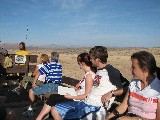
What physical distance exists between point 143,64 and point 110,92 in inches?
33.0

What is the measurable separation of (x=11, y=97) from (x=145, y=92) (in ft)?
15.3

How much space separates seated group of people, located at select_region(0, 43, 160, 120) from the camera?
3.14 meters

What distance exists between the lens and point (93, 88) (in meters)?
4.07

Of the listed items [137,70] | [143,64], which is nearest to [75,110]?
[137,70]

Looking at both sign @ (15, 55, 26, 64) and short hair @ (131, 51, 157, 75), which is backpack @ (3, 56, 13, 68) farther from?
short hair @ (131, 51, 157, 75)

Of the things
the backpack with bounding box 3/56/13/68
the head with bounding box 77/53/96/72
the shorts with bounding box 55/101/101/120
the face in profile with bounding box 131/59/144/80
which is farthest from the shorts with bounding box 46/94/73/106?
the backpack with bounding box 3/56/13/68

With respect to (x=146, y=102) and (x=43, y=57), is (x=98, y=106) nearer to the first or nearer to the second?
(x=146, y=102)

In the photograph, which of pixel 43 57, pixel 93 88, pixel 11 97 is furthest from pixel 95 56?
pixel 11 97

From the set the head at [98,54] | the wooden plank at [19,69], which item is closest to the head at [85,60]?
the head at [98,54]

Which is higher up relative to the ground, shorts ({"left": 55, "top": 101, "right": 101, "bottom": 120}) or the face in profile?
the face in profile

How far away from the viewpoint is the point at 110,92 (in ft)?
12.4

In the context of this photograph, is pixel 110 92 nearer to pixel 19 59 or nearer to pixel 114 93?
pixel 114 93

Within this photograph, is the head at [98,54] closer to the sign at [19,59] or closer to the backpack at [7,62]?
the backpack at [7,62]

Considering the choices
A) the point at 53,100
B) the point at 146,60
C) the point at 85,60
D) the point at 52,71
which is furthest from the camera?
the point at 52,71
